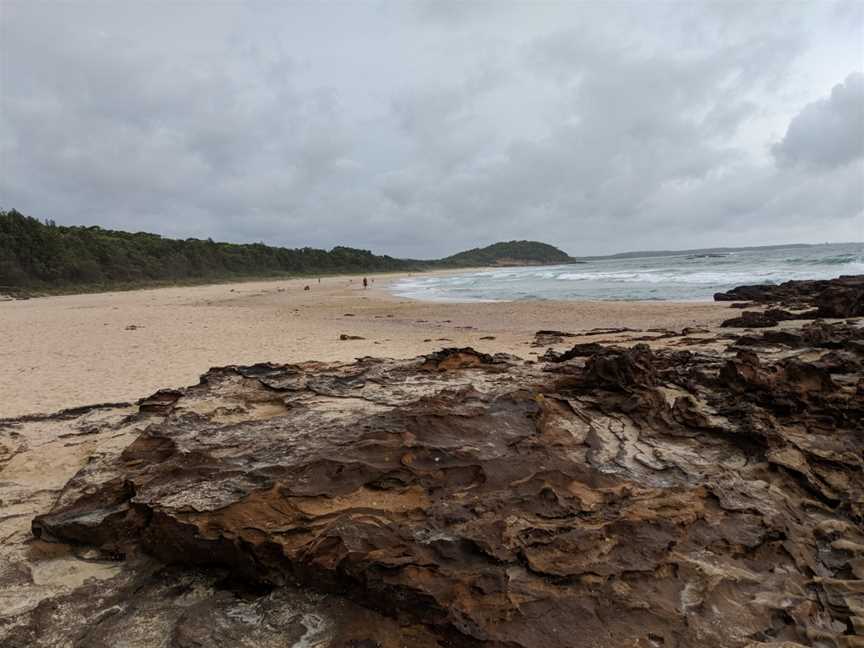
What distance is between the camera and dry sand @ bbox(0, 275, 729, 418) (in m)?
8.00

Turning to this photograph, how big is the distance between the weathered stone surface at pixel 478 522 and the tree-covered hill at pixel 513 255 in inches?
5853

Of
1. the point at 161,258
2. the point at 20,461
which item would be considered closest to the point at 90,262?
the point at 161,258

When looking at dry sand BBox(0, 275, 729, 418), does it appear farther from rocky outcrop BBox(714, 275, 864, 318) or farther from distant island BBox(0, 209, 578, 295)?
distant island BBox(0, 209, 578, 295)

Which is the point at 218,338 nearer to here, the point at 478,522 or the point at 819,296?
the point at 478,522

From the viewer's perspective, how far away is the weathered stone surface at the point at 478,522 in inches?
94.1

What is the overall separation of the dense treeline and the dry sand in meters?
23.3

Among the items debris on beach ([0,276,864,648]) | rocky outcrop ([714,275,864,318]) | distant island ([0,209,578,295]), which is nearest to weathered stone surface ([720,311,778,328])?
rocky outcrop ([714,275,864,318])

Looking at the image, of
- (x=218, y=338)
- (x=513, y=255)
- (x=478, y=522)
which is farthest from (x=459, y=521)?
(x=513, y=255)

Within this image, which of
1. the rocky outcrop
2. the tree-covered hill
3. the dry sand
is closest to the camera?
the dry sand

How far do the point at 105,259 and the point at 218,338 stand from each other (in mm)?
39708

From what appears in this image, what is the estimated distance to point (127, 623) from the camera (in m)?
2.45

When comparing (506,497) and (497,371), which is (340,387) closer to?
(497,371)

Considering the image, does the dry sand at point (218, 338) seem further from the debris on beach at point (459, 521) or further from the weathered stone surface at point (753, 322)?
the debris on beach at point (459, 521)

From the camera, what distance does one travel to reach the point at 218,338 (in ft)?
41.7
